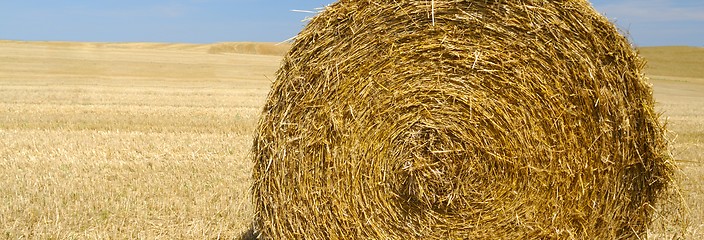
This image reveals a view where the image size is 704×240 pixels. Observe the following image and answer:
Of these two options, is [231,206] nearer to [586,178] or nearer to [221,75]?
[586,178]

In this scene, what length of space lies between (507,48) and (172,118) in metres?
9.18

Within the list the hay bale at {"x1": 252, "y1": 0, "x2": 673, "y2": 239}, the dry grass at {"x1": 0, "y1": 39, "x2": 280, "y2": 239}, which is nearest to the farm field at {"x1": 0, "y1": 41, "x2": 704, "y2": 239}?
the dry grass at {"x1": 0, "y1": 39, "x2": 280, "y2": 239}

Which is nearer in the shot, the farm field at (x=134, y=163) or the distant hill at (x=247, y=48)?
the farm field at (x=134, y=163)

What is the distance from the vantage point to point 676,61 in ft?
171

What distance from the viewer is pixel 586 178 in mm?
4094

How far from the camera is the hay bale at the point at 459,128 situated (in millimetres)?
3953

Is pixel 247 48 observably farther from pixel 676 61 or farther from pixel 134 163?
pixel 134 163

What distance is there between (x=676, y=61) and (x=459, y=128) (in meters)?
53.6

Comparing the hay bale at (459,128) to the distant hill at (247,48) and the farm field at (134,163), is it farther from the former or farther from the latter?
the distant hill at (247,48)

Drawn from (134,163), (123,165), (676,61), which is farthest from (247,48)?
(123,165)

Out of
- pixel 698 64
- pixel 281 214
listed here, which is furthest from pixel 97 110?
pixel 698 64

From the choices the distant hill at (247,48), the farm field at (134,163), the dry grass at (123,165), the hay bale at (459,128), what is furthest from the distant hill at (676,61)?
the hay bale at (459,128)

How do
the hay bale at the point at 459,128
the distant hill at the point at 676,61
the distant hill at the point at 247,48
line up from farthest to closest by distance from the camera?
the distant hill at the point at 247,48 → the distant hill at the point at 676,61 → the hay bale at the point at 459,128

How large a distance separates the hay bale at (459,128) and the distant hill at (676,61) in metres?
40.5
